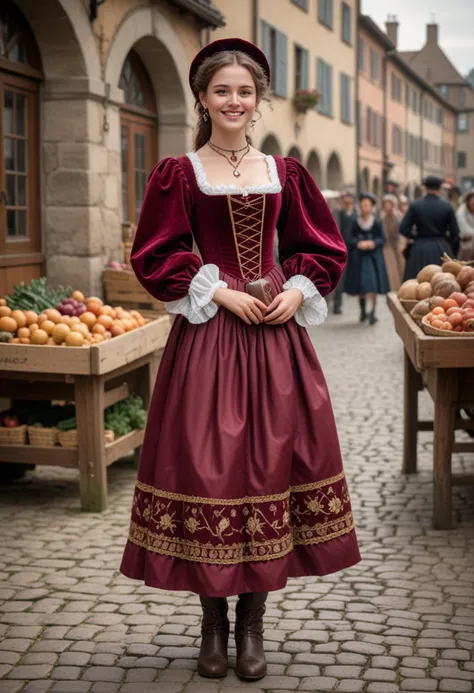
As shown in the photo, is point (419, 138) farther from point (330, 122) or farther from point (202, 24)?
point (202, 24)

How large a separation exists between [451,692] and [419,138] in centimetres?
4869

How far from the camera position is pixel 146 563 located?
10.9 ft

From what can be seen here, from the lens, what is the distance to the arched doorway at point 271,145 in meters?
19.9

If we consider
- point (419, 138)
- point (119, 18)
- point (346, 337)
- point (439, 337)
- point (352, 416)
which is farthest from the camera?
point (419, 138)

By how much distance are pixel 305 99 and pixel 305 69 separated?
1262mm

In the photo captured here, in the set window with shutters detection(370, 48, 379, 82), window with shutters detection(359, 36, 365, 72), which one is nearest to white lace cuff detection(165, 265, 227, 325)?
window with shutters detection(359, 36, 365, 72)

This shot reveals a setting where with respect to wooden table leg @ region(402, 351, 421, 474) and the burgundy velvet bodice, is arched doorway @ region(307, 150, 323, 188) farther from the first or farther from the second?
the burgundy velvet bodice

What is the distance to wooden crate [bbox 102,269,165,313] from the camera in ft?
29.0

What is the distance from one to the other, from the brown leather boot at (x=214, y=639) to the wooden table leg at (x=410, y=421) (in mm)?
3020

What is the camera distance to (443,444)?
5109mm

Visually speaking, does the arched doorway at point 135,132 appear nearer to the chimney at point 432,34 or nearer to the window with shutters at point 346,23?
the window with shutters at point 346,23

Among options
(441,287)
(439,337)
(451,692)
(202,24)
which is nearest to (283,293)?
(451,692)

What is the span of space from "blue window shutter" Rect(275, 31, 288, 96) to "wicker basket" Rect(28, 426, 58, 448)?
601 inches

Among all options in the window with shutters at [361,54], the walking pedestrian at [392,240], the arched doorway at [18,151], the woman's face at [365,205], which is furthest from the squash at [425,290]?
the window with shutters at [361,54]
